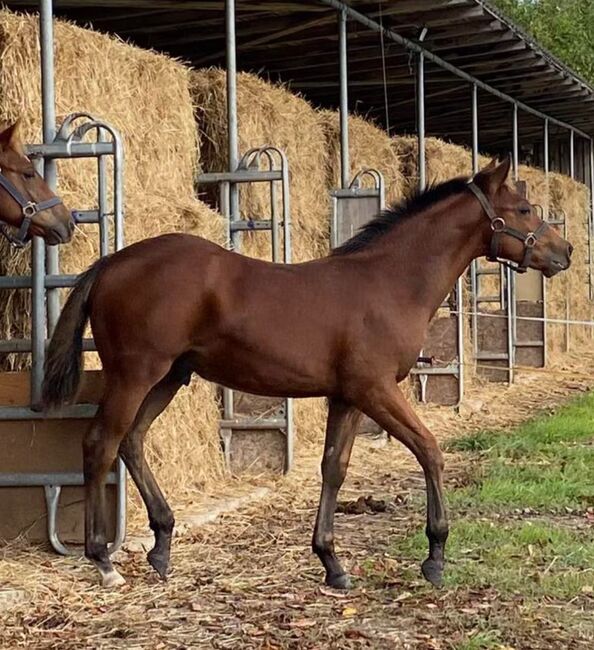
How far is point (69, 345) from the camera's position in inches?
192

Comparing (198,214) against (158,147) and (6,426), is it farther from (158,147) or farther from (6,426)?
(6,426)

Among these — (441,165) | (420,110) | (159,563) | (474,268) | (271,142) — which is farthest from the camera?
(474,268)

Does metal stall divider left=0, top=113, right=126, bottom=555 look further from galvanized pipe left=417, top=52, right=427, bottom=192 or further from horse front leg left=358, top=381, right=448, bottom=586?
galvanized pipe left=417, top=52, right=427, bottom=192

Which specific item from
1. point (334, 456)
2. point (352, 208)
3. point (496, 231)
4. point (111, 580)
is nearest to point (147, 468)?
point (111, 580)

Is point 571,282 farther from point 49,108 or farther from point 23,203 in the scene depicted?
point 23,203

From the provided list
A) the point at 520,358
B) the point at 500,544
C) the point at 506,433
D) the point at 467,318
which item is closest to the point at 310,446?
the point at 506,433

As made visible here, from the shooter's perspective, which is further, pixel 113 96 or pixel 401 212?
pixel 113 96

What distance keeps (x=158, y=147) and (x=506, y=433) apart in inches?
162

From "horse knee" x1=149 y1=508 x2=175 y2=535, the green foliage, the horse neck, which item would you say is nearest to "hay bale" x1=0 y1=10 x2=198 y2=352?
"horse knee" x1=149 y1=508 x2=175 y2=535

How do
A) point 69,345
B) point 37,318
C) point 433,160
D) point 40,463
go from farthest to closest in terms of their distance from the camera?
point 433,160 → point 40,463 → point 37,318 → point 69,345

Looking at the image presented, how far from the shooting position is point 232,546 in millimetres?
5621

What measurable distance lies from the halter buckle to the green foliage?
25.7m

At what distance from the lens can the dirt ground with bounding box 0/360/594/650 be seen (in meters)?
4.17

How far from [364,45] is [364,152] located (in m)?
1.02
